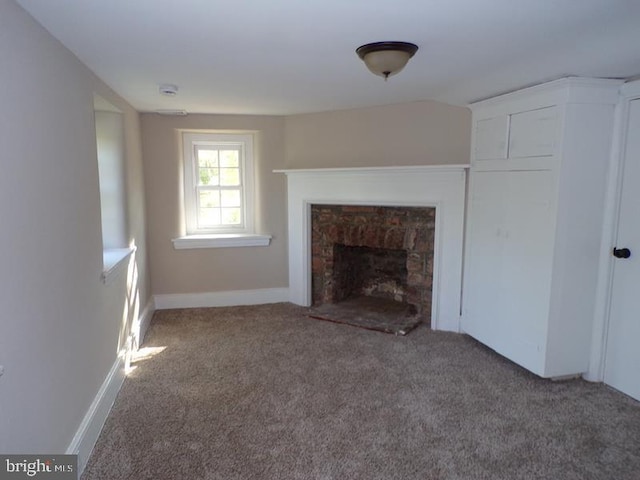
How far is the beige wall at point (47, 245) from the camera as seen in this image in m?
1.56

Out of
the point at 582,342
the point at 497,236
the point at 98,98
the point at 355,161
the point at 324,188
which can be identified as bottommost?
the point at 582,342

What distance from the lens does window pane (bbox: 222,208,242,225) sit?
4.84 meters

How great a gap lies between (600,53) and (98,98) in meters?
3.06

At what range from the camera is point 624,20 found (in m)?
1.88

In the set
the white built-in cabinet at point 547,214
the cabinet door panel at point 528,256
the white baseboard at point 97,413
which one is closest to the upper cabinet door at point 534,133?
the white built-in cabinet at point 547,214

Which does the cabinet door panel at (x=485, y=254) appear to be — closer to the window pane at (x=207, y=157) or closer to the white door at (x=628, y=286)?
the white door at (x=628, y=286)

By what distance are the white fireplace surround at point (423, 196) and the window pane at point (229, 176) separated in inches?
19.6

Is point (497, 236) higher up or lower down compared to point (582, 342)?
higher up

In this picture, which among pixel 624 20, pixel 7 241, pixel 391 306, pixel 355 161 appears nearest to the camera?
pixel 7 241

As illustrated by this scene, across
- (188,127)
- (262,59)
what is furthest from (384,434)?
(188,127)

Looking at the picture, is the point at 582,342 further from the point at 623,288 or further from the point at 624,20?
the point at 624,20

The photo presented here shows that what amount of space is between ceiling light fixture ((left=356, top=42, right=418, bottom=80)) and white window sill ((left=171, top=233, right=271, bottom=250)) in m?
2.83

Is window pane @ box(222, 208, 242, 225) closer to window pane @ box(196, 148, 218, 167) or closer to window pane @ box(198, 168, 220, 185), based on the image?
window pane @ box(198, 168, 220, 185)

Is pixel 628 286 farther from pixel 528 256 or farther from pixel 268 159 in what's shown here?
pixel 268 159
